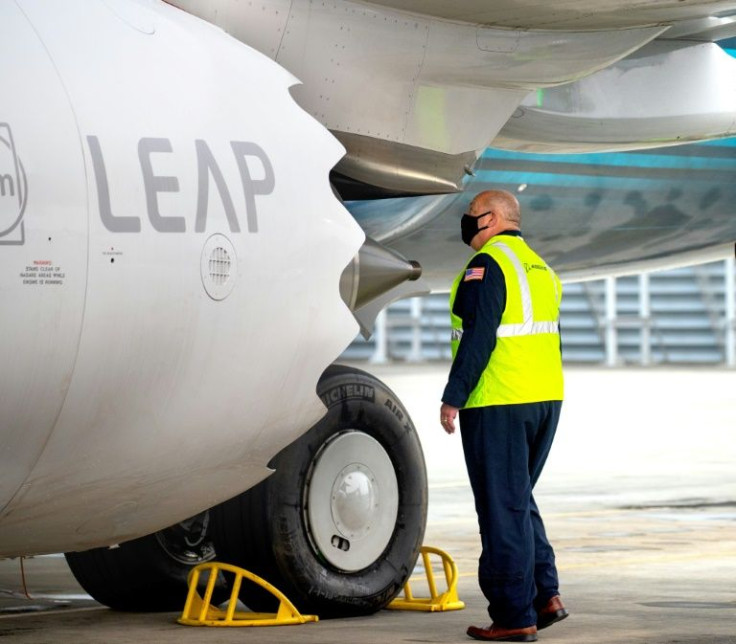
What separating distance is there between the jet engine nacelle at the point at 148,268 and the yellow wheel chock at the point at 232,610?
57 centimetres

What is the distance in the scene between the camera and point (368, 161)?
25.3 feet

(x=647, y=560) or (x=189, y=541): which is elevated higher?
(x=189, y=541)

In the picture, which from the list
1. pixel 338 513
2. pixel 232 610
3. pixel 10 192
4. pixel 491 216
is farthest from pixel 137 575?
pixel 10 192

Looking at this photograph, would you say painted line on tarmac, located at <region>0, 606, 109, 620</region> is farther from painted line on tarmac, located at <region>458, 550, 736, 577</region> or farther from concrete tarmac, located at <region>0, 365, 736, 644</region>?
painted line on tarmac, located at <region>458, 550, 736, 577</region>

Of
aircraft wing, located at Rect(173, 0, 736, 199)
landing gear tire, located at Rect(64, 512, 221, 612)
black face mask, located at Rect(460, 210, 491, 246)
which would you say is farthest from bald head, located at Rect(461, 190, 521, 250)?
landing gear tire, located at Rect(64, 512, 221, 612)

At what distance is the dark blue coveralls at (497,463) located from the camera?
6.80m

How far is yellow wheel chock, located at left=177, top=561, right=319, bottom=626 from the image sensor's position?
726cm

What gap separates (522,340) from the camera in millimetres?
6945

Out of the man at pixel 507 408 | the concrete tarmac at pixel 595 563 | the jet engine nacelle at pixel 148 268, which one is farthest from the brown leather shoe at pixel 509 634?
the jet engine nacelle at pixel 148 268

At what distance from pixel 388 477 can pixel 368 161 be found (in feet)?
4.70

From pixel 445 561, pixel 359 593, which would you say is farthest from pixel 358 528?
pixel 445 561

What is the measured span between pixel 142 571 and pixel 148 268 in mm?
2425

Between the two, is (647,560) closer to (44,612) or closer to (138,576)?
(138,576)

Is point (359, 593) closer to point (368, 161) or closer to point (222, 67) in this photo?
point (368, 161)
